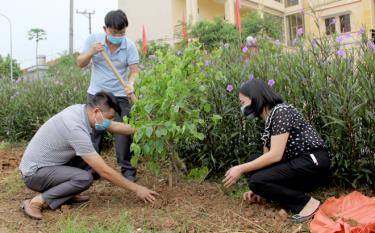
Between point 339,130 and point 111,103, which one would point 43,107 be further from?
point 339,130

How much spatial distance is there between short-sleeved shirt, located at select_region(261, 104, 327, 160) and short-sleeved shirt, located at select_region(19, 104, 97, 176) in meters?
1.31

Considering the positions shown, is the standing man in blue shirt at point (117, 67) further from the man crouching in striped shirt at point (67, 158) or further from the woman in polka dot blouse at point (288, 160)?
the woman in polka dot blouse at point (288, 160)

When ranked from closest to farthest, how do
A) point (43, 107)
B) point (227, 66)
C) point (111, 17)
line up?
point (111, 17) < point (227, 66) < point (43, 107)

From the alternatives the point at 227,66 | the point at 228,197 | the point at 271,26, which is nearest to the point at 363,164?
the point at 228,197

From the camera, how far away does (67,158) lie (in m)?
3.47

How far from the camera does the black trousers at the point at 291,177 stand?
3037 millimetres

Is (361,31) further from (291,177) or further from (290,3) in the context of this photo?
(290,3)

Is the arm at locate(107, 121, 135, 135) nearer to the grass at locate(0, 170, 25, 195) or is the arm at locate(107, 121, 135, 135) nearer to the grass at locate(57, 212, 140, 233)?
the grass at locate(57, 212, 140, 233)

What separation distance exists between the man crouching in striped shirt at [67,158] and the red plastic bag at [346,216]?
1241 millimetres

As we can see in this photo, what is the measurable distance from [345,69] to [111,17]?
189 centimetres

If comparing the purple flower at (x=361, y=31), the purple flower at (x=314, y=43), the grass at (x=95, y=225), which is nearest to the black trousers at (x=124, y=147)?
the grass at (x=95, y=225)

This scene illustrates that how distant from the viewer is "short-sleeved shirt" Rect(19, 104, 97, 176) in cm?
323

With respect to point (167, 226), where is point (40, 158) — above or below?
above

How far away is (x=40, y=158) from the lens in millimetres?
3412
